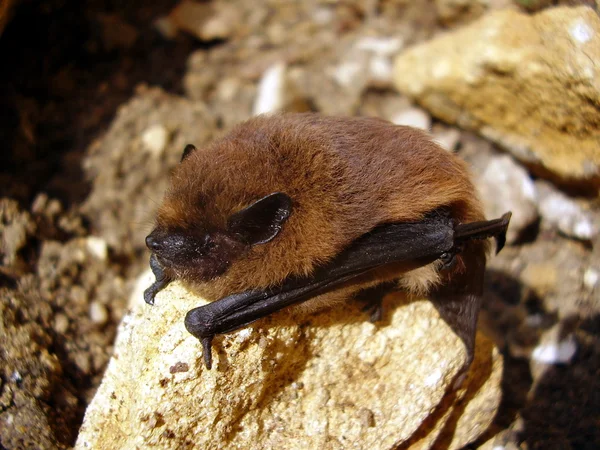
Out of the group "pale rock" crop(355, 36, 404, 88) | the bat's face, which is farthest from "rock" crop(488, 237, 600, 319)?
the bat's face

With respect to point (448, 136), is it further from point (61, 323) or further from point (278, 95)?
point (61, 323)

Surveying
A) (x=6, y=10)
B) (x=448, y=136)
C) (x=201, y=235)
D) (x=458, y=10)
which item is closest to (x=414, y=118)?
(x=448, y=136)

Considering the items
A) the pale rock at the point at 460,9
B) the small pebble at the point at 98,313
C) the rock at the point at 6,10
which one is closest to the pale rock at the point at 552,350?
the small pebble at the point at 98,313

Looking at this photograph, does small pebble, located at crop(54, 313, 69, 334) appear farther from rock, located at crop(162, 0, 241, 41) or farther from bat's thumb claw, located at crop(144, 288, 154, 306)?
rock, located at crop(162, 0, 241, 41)

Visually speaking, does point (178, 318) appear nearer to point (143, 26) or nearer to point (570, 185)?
point (570, 185)

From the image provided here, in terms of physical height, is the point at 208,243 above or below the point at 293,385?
above

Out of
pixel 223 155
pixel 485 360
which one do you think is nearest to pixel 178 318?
pixel 223 155

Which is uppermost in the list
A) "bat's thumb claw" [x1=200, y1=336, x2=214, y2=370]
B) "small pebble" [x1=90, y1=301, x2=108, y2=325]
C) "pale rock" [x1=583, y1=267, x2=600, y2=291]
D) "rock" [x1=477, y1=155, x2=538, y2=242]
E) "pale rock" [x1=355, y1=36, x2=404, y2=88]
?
"bat's thumb claw" [x1=200, y1=336, x2=214, y2=370]
